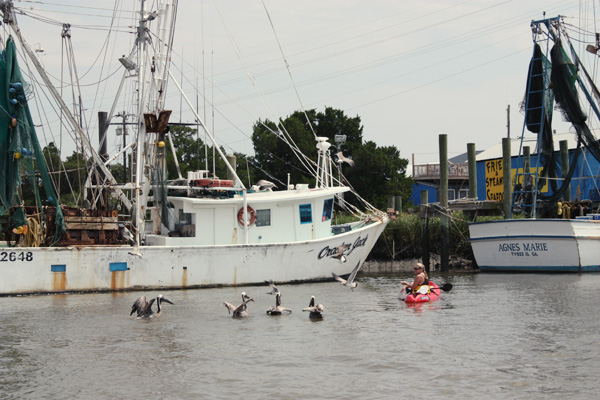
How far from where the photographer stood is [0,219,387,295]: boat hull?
23312 millimetres

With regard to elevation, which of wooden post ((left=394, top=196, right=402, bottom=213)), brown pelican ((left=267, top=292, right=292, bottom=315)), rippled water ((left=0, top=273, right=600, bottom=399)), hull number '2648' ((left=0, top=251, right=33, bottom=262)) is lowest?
rippled water ((left=0, top=273, right=600, bottom=399))

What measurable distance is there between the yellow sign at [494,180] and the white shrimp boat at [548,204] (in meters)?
15.7

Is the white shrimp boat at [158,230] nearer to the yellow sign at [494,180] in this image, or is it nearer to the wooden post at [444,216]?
the wooden post at [444,216]

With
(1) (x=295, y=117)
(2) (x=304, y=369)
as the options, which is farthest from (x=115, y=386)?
(1) (x=295, y=117)

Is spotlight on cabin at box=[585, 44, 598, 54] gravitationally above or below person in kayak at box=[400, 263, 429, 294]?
above

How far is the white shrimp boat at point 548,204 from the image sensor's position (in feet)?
98.4

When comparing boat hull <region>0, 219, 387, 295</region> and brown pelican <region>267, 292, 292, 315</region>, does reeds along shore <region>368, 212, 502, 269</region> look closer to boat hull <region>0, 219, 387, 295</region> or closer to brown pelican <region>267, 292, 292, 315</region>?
boat hull <region>0, 219, 387, 295</region>

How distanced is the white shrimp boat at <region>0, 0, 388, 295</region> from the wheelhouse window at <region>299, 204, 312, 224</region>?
3cm

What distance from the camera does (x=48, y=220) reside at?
24.4 metres

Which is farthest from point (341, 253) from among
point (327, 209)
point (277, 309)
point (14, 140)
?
point (14, 140)

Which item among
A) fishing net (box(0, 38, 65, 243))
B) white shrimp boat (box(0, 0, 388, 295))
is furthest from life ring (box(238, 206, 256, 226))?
fishing net (box(0, 38, 65, 243))

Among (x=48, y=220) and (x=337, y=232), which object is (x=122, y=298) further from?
(x=337, y=232)

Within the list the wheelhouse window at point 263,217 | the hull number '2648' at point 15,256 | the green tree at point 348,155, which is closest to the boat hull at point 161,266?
the hull number '2648' at point 15,256

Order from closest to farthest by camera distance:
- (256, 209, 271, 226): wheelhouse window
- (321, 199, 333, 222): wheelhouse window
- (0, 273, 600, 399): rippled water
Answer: (0, 273, 600, 399): rippled water → (256, 209, 271, 226): wheelhouse window → (321, 199, 333, 222): wheelhouse window
